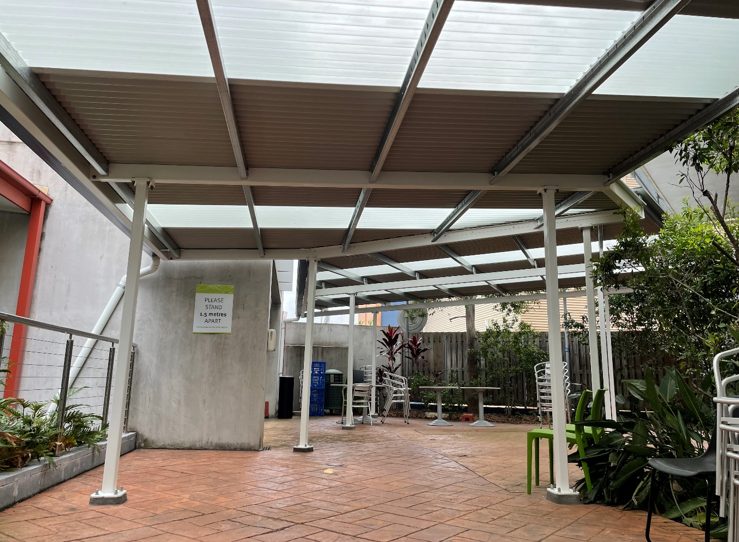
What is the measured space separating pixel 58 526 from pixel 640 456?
13.2 ft

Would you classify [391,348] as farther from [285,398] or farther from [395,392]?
[285,398]

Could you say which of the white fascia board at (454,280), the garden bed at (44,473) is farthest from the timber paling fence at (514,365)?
the garden bed at (44,473)

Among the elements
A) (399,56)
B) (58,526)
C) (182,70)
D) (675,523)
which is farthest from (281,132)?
(675,523)

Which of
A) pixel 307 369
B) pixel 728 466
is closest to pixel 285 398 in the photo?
pixel 307 369

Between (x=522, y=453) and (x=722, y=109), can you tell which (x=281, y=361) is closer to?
(x=522, y=453)

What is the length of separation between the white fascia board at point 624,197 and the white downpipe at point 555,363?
1.93 ft

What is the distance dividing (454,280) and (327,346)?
5.84 m

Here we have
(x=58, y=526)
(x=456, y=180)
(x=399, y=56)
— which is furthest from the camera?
(x=456, y=180)

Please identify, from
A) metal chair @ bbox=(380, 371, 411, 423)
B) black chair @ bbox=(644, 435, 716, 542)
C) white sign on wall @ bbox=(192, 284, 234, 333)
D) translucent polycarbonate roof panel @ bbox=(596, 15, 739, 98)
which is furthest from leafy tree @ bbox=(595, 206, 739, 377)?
metal chair @ bbox=(380, 371, 411, 423)

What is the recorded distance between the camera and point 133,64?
305cm

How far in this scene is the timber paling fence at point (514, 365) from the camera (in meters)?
10.7

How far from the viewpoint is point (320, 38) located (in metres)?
2.88

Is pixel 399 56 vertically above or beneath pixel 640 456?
above

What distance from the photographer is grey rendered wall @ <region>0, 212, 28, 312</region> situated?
7.35 m
